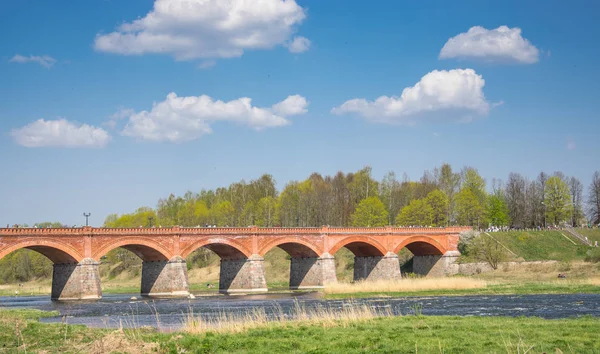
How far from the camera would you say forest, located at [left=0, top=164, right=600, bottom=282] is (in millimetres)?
113625

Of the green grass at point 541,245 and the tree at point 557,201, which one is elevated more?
the tree at point 557,201

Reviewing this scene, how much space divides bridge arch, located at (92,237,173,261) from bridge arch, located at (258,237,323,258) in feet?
39.8

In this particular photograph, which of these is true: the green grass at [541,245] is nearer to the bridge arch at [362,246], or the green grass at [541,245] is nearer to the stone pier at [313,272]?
the bridge arch at [362,246]

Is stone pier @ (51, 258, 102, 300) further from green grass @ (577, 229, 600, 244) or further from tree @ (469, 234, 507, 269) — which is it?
green grass @ (577, 229, 600, 244)

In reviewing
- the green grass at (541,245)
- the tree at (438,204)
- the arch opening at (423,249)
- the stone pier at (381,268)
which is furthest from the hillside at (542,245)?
the stone pier at (381,268)

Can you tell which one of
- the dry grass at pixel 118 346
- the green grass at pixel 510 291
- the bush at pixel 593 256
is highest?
the bush at pixel 593 256

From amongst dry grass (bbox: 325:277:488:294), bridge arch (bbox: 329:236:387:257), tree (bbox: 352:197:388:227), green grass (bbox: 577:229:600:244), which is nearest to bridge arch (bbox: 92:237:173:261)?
dry grass (bbox: 325:277:488:294)

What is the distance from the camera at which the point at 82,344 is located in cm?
2669

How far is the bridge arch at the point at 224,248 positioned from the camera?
74062 millimetres

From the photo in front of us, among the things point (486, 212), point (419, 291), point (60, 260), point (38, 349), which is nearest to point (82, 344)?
point (38, 349)

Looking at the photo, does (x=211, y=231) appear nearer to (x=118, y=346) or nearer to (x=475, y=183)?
(x=118, y=346)

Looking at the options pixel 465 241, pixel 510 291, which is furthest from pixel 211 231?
pixel 465 241

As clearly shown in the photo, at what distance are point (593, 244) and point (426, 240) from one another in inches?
908

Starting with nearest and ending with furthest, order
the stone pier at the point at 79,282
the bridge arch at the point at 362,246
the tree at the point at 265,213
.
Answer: the stone pier at the point at 79,282 → the bridge arch at the point at 362,246 → the tree at the point at 265,213
